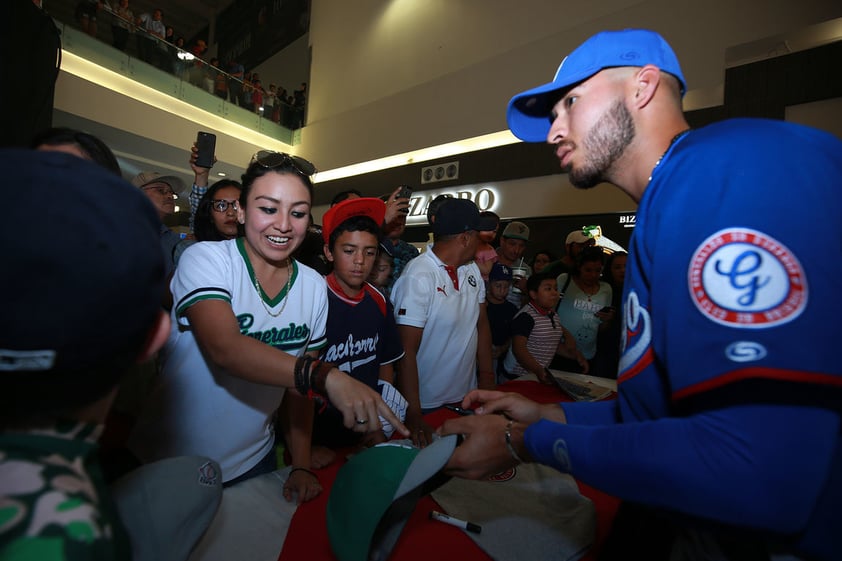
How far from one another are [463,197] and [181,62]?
6452 millimetres

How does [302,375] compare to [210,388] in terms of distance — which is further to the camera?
[210,388]

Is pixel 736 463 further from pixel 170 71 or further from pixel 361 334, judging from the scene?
pixel 170 71

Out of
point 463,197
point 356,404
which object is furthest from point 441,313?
point 463,197

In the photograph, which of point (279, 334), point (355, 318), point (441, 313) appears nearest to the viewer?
point (279, 334)

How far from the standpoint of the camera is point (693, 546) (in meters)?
0.78

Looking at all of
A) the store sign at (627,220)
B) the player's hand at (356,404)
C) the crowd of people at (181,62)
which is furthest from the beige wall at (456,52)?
the player's hand at (356,404)

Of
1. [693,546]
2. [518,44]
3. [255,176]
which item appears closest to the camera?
[693,546]

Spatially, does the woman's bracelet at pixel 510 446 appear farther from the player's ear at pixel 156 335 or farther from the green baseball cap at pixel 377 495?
the player's ear at pixel 156 335

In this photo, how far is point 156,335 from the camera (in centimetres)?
55

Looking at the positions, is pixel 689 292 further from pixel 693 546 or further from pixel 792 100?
pixel 792 100

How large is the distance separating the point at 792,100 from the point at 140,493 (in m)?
6.44

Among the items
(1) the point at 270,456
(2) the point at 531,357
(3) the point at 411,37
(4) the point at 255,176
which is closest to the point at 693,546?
(1) the point at 270,456

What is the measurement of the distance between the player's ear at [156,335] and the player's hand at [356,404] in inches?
18.1

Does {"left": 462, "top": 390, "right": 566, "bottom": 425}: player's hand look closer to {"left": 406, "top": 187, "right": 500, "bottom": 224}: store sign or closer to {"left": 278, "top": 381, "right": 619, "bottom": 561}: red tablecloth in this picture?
{"left": 278, "top": 381, "right": 619, "bottom": 561}: red tablecloth
